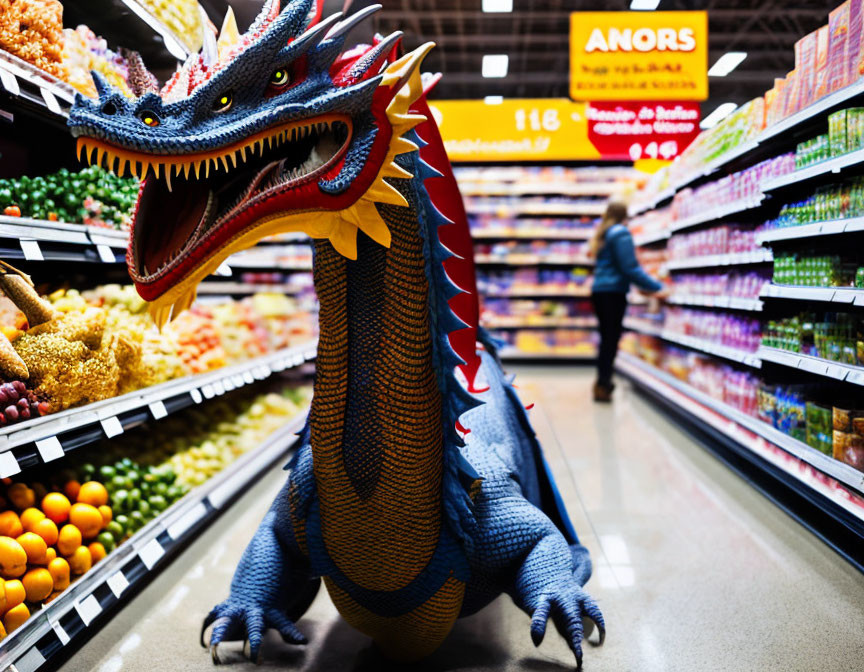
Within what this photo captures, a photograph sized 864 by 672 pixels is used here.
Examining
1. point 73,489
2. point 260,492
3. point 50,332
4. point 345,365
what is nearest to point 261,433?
point 260,492

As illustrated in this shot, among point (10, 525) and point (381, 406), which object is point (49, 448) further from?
point (381, 406)

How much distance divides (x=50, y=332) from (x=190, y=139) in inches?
51.9

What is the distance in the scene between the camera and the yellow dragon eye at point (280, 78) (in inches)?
44.2

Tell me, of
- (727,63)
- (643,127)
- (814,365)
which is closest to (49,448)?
(814,365)

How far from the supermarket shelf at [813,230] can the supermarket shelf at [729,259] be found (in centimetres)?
10

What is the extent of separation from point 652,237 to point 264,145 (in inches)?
237

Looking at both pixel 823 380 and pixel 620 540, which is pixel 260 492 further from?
pixel 823 380

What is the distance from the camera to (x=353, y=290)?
4.36ft

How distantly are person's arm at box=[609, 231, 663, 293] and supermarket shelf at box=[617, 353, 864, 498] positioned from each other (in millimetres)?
827

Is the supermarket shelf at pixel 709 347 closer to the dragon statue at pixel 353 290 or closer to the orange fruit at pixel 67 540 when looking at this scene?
the dragon statue at pixel 353 290

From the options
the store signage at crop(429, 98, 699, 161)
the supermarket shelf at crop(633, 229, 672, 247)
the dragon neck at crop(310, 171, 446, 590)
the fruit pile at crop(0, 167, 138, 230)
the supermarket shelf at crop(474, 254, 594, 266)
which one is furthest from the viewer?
the supermarket shelf at crop(474, 254, 594, 266)

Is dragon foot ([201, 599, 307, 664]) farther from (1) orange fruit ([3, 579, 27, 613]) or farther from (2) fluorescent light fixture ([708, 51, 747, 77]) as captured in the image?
(2) fluorescent light fixture ([708, 51, 747, 77])

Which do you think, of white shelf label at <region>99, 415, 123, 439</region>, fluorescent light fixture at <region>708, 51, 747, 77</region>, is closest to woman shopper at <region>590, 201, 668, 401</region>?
fluorescent light fixture at <region>708, 51, 747, 77</region>

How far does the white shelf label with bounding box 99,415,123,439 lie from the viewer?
82.1 inches
